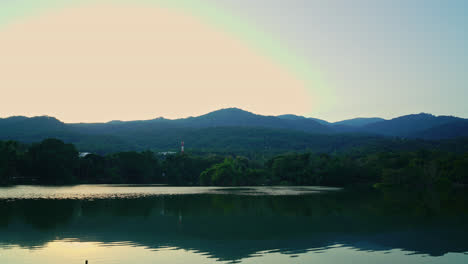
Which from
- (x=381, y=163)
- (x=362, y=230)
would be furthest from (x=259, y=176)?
(x=362, y=230)

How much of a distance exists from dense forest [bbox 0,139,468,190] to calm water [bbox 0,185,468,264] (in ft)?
149

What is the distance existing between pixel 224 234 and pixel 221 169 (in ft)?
228

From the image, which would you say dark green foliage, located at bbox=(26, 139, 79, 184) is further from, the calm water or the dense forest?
the calm water

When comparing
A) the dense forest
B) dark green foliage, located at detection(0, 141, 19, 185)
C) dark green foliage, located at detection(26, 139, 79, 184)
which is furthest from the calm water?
dark green foliage, located at detection(26, 139, 79, 184)

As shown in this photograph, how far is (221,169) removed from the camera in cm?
9456

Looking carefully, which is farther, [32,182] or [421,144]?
[421,144]

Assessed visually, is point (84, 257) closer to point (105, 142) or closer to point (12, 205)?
point (12, 205)

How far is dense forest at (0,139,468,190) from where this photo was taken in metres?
81.6

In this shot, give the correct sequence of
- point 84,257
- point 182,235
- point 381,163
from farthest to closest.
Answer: point 381,163 → point 182,235 → point 84,257

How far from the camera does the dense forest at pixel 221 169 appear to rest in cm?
8156

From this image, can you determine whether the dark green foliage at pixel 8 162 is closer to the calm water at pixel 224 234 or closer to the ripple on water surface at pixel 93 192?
the ripple on water surface at pixel 93 192

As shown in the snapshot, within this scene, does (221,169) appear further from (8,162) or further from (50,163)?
(8,162)

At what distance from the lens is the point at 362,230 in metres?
27.5

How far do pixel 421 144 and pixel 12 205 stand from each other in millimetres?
171892
